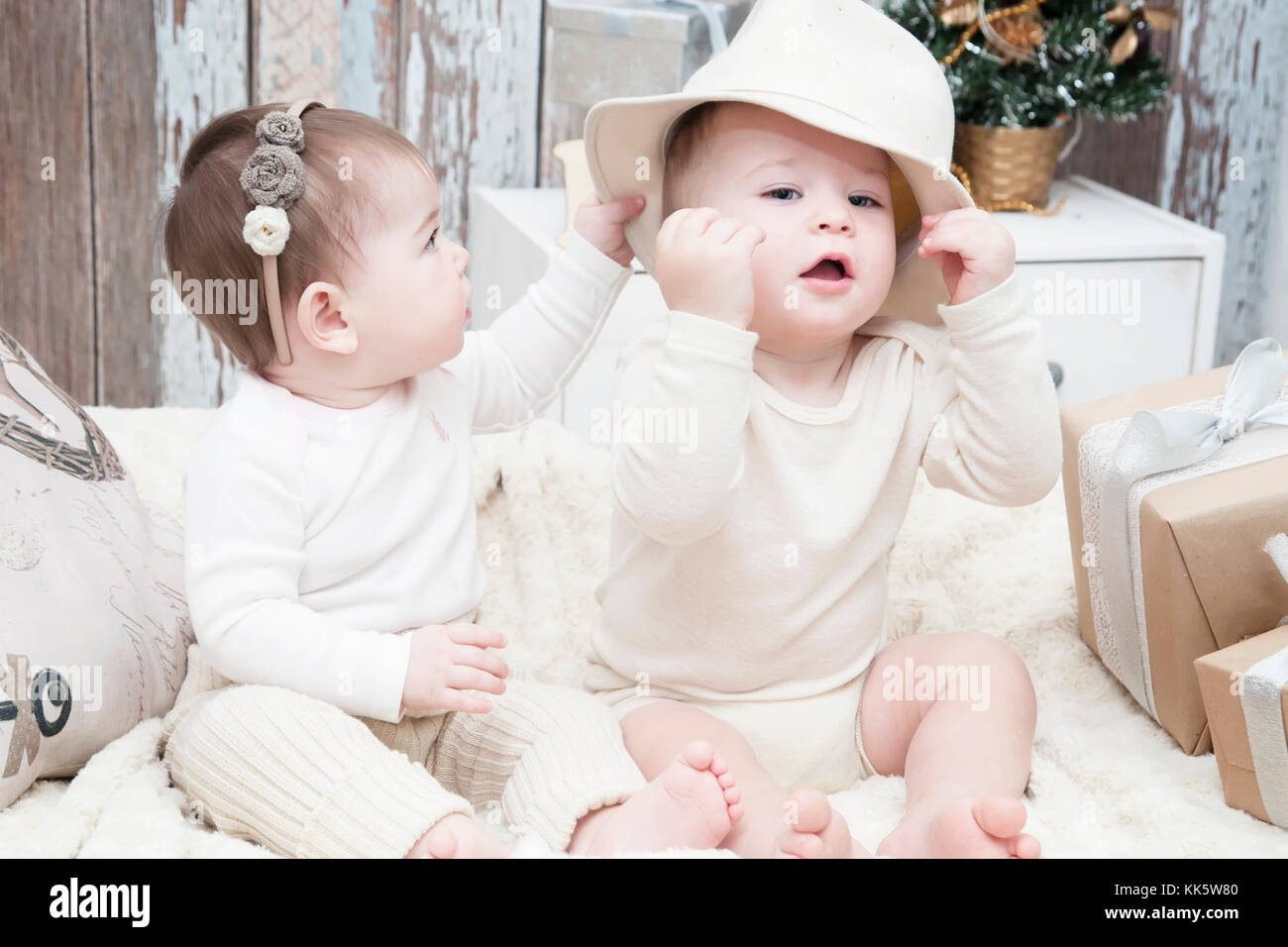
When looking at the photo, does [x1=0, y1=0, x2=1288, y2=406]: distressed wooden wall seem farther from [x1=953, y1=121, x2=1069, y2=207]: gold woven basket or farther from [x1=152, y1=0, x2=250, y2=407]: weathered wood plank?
[x1=953, y1=121, x2=1069, y2=207]: gold woven basket

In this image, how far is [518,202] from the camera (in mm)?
1946

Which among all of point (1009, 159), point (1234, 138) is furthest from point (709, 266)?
point (1234, 138)

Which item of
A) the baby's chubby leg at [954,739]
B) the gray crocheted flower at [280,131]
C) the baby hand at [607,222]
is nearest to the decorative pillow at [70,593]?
the gray crocheted flower at [280,131]

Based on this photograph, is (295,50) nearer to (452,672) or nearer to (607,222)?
(607,222)

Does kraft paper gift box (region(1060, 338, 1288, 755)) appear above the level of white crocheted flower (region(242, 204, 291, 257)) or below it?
below

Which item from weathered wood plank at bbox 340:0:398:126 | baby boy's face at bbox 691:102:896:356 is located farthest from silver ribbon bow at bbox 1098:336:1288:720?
weathered wood plank at bbox 340:0:398:126

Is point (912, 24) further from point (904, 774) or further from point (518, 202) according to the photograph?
point (904, 774)

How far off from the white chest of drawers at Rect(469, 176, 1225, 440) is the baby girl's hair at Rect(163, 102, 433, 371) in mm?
722

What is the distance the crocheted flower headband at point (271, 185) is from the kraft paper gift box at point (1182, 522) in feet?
2.11

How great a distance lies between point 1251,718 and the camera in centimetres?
91

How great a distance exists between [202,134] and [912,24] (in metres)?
1.18

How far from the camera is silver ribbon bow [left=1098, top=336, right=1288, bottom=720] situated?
Result: 1.04 m

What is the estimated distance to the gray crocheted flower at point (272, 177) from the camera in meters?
0.91

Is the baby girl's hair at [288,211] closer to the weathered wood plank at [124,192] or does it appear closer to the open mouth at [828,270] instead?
the open mouth at [828,270]
